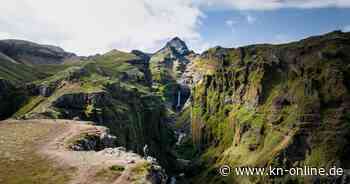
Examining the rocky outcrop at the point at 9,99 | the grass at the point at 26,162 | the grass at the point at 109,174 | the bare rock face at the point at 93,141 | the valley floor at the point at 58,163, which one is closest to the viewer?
the grass at the point at 109,174

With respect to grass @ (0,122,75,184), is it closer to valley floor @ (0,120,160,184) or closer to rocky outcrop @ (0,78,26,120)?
valley floor @ (0,120,160,184)

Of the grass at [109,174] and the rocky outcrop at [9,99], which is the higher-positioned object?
the rocky outcrop at [9,99]

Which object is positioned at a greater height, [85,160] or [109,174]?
[85,160]

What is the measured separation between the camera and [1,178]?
62.6 m

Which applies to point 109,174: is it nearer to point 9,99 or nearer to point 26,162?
point 26,162

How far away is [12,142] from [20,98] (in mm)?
112974

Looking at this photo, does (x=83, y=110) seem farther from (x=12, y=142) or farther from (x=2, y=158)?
(x=2, y=158)

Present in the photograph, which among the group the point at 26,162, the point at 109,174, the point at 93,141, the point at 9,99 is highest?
the point at 9,99

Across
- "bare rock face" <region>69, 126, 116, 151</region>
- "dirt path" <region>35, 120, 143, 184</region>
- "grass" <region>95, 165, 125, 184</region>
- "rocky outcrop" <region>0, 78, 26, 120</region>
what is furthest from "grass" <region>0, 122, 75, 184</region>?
"rocky outcrop" <region>0, 78, 26, 120</region>

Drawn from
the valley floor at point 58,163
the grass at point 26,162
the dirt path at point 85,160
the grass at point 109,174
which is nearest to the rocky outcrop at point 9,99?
the grass at point 26,162

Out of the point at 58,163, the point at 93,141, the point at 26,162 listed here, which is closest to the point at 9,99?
the point at 93,141

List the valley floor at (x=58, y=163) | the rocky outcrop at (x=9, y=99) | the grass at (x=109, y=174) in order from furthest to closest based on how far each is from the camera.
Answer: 1. the rocky outcrop at (x=9, y=99)
2. the valley floor at (x=58, y=163)
3. the grass at (x=109, y=174)

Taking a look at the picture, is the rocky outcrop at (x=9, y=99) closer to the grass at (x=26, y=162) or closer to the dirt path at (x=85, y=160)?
the grass at (x=26, y=162)

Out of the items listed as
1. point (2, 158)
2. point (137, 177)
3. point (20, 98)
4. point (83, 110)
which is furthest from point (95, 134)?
point (20, 98)
